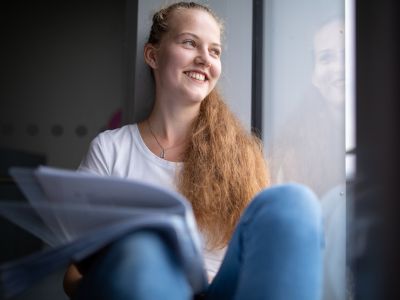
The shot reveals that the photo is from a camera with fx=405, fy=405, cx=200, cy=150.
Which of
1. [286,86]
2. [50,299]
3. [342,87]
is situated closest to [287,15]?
[286,86]

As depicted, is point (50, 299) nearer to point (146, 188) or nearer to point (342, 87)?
point (342, 87)

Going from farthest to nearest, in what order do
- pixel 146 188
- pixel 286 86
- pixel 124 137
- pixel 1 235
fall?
pixel 1 235 → pixel 286 86 → pixel 124 137 → pixel 146 188

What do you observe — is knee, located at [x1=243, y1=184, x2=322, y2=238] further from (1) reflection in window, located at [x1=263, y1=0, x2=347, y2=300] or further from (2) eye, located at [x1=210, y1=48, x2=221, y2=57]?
(1) reflection in window, located at [x1=263, y1=0, x2=347, y2=300]

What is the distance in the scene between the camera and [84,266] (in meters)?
0.48

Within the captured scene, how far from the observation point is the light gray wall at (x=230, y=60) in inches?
47.4

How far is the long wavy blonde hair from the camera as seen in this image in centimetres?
90

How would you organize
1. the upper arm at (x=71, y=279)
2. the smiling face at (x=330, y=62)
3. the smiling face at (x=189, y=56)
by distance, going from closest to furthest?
the upper arm at (x=71, y=279), the smiling face at (x=189, y=56), the smiling face at (x=330, y=62)

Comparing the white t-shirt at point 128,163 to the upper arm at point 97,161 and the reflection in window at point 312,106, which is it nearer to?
the upper arm at point 97,161

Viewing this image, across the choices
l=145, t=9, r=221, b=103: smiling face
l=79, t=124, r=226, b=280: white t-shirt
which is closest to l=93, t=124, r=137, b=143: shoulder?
l=79, t=124, r=226, b=280: white t-shirt

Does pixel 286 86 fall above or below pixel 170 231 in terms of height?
above

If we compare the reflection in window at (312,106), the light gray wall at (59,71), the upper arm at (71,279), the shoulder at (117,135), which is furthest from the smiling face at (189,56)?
the light gray wall at (59,71)

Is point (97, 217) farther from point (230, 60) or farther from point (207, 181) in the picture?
point (230, 60)

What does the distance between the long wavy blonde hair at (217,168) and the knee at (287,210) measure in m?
0.33

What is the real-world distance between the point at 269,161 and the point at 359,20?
0.46 m
